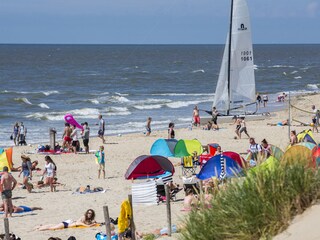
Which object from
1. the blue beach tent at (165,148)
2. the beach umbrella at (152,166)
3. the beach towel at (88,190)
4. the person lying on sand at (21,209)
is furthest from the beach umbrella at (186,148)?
the person lying on sand at (21,209)

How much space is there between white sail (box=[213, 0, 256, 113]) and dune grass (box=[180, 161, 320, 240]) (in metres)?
27.3

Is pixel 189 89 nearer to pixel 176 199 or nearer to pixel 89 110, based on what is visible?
pixel 89 110

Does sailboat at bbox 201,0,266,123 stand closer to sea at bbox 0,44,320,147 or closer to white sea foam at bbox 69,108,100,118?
sea at bbox 0,44,320,147

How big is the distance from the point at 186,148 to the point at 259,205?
13.6 m

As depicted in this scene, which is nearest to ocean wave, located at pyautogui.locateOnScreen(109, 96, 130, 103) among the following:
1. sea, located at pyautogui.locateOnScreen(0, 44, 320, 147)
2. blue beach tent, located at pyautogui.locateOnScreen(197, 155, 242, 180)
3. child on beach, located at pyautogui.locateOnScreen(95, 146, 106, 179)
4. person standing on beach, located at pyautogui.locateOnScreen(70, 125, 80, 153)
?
sea, located at pyautogui.locateOnScreen(0, 44, 320, 147)

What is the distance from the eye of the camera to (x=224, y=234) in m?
7.69

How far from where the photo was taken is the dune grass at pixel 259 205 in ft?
24.9

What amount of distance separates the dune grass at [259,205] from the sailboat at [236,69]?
26800 mm

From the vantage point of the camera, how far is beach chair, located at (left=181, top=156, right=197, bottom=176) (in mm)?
20375

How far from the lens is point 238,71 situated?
117 ft

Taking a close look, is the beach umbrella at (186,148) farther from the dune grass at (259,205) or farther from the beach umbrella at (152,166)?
the dune grass at (259,205)

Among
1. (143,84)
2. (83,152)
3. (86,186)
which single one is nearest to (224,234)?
(86,186)

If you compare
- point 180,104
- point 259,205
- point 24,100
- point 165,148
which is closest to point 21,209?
point 165,148

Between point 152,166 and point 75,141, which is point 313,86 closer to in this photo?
point 75,141
